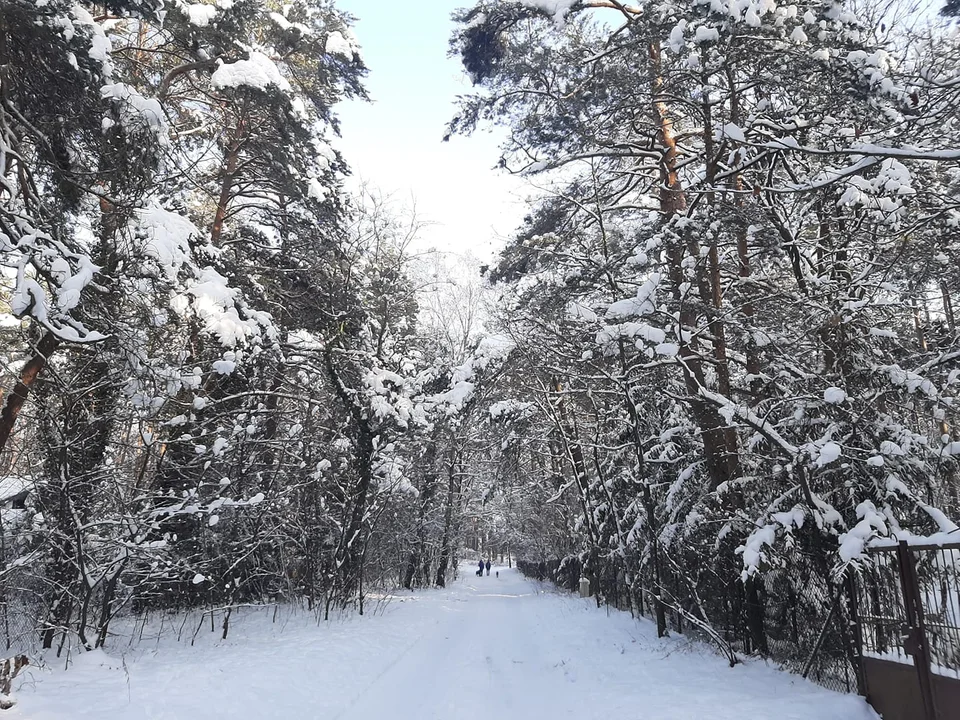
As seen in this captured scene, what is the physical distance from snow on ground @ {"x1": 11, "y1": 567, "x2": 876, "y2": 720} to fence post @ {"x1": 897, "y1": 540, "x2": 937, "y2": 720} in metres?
1.01

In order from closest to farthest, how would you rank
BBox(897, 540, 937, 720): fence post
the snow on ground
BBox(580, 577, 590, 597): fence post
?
BBox(897, 540, 937, 720): fence post, the snow on ground, BBox(580, 577, 590, 597): fence post

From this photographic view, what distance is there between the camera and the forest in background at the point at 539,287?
659cm

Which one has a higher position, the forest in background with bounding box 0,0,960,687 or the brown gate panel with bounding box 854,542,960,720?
the forest in background with bounding box 0,0,960,687

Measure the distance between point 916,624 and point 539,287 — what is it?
8.14 meters

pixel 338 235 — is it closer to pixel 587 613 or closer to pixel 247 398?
pixel 247 398

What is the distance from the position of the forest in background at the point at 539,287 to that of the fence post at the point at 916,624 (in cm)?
59

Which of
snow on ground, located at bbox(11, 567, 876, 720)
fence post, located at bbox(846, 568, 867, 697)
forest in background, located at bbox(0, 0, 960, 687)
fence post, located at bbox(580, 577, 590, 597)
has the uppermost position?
forest in background, located at bbox(0, 0, 960, 687)

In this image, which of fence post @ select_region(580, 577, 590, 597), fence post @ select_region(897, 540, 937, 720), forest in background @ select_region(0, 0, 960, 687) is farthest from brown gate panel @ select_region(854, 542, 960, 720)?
fence post @ select_region(580, 577, 590, 597)

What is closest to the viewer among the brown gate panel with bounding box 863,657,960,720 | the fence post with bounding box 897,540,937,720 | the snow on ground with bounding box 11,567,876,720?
the brown gate panel with bounding box 863,657,960,720

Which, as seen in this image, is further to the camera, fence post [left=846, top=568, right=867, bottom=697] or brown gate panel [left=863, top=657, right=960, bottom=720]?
fence post [left=846, top=568, right=867, bottom=697]

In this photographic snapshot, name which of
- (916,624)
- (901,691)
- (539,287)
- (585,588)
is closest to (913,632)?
(916,624)

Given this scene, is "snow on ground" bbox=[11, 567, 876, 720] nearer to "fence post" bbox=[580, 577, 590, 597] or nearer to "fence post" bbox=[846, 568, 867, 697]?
"fence post" bbox=[846, 568, 867, 697]

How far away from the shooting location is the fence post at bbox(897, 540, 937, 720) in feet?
16.6

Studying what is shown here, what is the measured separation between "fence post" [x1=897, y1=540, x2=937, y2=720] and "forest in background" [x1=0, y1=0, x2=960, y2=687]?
588 millimetres
